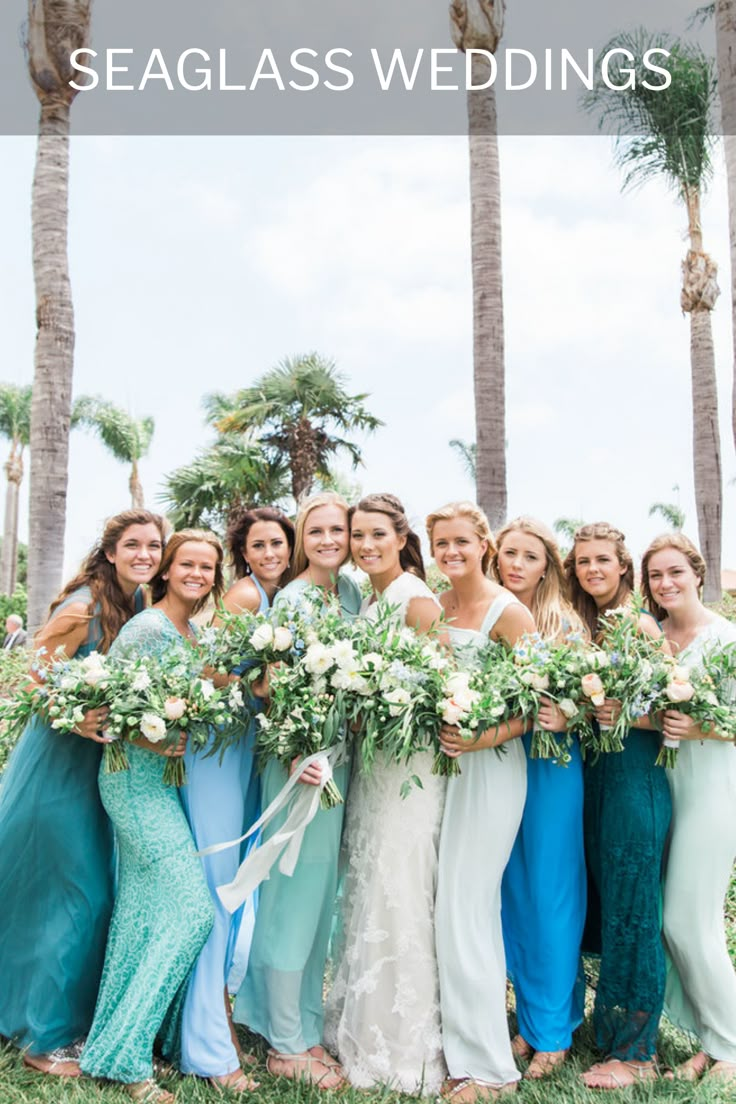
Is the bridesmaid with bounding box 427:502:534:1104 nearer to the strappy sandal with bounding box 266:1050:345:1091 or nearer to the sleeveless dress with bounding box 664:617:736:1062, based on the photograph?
the strappy sandal with bounding box 266:1050:345:1091

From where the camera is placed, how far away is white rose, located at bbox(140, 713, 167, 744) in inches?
169

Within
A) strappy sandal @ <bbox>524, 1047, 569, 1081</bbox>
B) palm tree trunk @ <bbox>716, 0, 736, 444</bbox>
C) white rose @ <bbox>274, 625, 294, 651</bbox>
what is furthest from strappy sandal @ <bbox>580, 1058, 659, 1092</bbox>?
palm tree trunk @ <bbox>716, 0, 736, 444</bbox>

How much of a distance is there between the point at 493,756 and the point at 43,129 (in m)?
12.2

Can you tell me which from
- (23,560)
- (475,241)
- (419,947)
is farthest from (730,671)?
(23,560)

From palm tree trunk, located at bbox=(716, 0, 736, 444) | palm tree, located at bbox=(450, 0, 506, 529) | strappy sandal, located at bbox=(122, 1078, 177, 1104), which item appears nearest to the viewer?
strappy sandal, located at bbox=(122, 1078, 177, 1104)

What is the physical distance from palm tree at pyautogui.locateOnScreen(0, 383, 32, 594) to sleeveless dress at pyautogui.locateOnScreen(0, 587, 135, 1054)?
136 ft

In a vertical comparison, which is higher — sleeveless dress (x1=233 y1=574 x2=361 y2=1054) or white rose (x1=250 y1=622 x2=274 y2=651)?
white rose (x1=250 y1=622 x2=274 y2=651)

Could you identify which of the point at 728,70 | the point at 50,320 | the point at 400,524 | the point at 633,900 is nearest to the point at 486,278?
the point at 728,70

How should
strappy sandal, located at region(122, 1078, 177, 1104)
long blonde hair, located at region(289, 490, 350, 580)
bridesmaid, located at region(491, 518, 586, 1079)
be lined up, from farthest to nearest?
long blonde hair, located at region(289, 490, 350, 580) → bridesmaid, located at region(491, 518, 586, 1079) → strappy sandal, located at region(122, 1078, 177, 1104)

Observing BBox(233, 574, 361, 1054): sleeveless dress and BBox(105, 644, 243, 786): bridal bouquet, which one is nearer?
BBox(105, 644, 243, 786): bridal bouquet

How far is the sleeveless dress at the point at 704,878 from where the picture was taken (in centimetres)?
468

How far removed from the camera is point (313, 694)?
4.42 m

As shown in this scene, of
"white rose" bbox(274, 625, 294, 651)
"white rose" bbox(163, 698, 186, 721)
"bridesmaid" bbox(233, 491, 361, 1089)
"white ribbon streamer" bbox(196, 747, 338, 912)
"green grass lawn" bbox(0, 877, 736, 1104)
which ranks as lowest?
"green grass lawn" bbox(0, 877, 736, 1104)

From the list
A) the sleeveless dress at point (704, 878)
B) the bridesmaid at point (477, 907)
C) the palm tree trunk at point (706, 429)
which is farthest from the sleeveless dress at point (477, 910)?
the palm tree trunk at point (706, 429)
